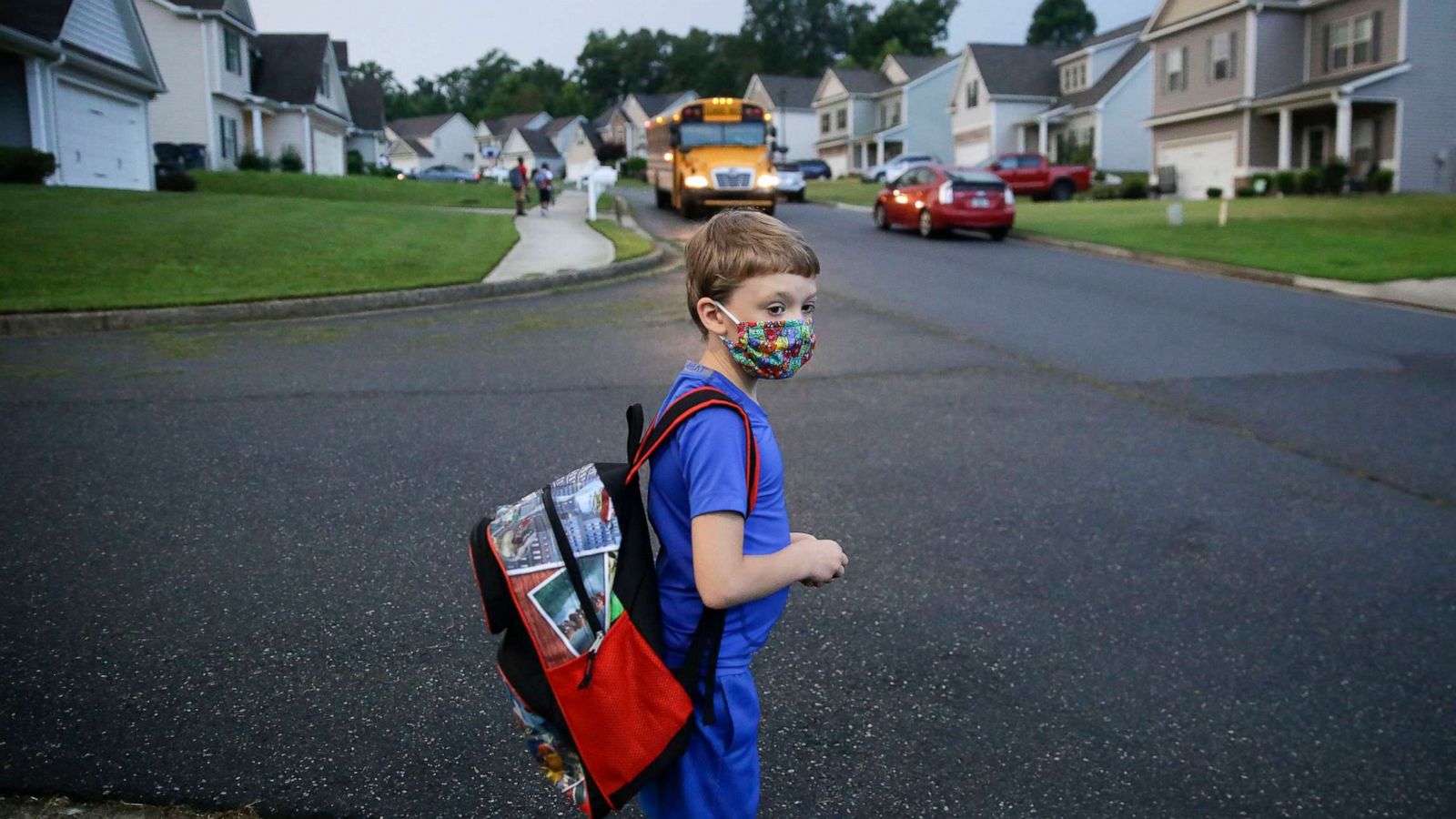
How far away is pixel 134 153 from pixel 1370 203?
3280cm

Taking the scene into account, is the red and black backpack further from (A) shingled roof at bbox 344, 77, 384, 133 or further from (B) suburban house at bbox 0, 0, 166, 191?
(A) shingled roof at bbox 344, 77, 384, 133

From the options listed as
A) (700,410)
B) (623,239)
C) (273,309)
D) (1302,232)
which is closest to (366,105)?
(623,239)

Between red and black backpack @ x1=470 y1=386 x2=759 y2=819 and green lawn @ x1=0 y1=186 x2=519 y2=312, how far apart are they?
11.6 m

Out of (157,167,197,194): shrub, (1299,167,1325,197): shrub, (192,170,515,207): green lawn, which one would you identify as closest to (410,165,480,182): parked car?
(192,170,515,207): green lawn

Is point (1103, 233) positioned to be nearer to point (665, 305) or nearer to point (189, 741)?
point (665, 305)

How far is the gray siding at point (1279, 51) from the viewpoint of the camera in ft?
131

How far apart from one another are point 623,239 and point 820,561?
19964 millimetres

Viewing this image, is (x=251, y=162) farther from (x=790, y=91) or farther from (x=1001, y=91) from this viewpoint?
(x=790, y=91)

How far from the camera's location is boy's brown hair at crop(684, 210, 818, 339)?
7.01 feet

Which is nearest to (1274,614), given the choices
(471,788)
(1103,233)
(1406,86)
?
(471,788)

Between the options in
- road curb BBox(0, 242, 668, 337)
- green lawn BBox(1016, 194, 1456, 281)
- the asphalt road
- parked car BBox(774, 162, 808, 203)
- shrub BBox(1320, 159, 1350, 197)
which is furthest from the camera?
parked car BBox(774, 162, 808, 203)

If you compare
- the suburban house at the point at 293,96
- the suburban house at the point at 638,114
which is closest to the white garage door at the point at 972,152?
the suburban house at the point at 293,96

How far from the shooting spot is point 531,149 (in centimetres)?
10856

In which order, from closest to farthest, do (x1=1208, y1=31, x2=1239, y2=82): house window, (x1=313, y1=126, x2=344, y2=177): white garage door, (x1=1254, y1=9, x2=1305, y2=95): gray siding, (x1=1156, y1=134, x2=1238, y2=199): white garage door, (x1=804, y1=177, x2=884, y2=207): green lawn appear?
1. (x1=804, y1=177, x2=884, y2=207): green lawn
2. (x1=1254, y1=9, x2=1305, y2=95): gray siding
3. (x1=1208, y1=31, x2=1239, y2=82): house window
4. (x1=1156, y1=134, x2=1238, y2=199): white garage door
5. (x1=313, y1=126, x2=344, y2=177): white garage door
